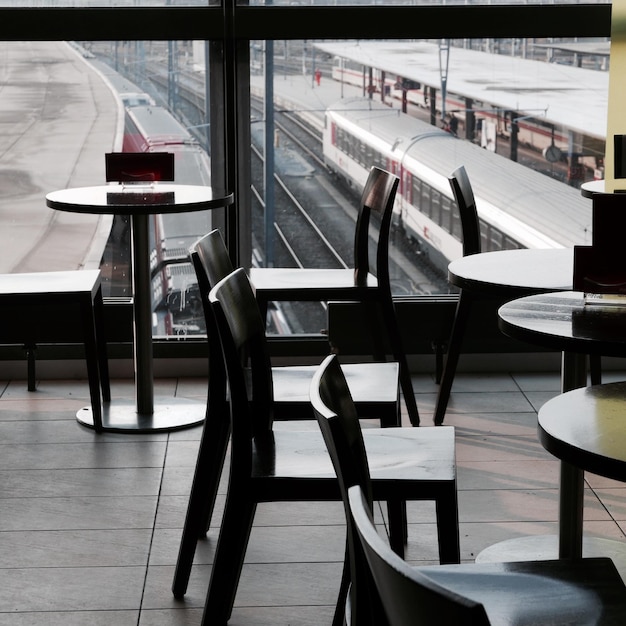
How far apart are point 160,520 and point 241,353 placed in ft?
3.36

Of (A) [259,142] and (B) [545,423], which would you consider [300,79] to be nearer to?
(A) [259,142]

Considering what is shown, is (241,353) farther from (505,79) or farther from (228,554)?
(505,79)

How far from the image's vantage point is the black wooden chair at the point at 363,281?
13.0ft

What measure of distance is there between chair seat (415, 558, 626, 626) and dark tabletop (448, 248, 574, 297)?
958 mm

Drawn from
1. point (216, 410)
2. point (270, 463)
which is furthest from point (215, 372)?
point (270, 463)

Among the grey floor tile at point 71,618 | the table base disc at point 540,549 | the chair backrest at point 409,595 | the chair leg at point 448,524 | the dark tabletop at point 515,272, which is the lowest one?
the grey floor tile at point 71,618

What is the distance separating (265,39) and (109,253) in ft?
3.81

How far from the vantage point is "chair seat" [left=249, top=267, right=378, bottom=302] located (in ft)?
13.0

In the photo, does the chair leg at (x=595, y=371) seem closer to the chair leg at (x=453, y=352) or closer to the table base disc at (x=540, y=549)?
the chair leg at (x=453, y=352)

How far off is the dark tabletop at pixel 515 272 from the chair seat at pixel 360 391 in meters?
0.34

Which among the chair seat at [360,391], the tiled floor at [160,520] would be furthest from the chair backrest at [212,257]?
the tiled floor at [160,520]

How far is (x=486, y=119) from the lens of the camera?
4758mm

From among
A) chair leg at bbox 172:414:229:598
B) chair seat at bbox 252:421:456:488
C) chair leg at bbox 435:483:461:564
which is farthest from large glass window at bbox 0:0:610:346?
chair leg at bbox 435:483:461:564

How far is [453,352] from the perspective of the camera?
410 centimetres
